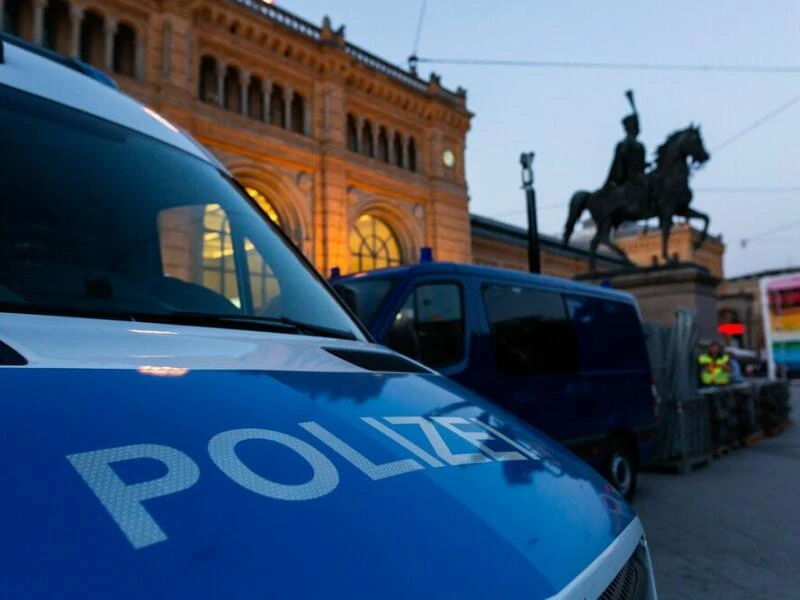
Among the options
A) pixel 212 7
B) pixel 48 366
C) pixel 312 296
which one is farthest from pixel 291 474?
pixel 212 7

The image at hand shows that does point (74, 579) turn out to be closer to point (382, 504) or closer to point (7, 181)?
point (382, 504)

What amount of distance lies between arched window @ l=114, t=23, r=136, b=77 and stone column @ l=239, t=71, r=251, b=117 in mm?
3397

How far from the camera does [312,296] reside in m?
2.55

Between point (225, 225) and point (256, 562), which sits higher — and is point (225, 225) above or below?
above

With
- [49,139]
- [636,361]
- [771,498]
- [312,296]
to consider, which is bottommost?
[771,498]

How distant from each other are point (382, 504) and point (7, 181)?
5.01ft

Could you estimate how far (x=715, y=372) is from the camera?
11.3 metres

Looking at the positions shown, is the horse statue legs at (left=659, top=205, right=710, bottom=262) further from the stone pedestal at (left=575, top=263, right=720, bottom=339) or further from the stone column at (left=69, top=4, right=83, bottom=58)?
the stone column at (left=69, top=4, right=83, bottom=58)

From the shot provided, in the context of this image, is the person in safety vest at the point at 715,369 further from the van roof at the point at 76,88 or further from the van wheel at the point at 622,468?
the van roof at the point at 76,88

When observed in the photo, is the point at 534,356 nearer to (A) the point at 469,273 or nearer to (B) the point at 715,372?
(A) the point at 469,273

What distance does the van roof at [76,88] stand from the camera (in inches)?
79.4

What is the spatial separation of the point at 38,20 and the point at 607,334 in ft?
54.8

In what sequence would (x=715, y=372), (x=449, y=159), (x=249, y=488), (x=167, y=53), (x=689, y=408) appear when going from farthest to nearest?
(x=449, y=159) → (x=167, y=53) → (x=715, y=372) → (x=689, y=408) → (x=249, y=488)

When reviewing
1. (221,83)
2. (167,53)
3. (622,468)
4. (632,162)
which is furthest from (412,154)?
(622,468)
